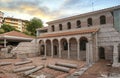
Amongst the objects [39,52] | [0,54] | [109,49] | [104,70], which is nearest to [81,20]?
[109,49]

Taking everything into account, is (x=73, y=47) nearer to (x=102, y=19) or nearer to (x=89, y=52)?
(x=89, y=52)

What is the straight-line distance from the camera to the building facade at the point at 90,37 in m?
22.1

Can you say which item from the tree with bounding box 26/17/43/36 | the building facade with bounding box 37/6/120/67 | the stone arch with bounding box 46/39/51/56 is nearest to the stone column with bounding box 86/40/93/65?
the building facade with bounding box 37/6/120/67

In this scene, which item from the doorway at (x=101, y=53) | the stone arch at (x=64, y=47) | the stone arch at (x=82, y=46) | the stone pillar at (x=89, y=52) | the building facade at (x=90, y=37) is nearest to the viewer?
the stone pillar at (x=89, y=52)

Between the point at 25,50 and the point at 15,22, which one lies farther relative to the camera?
the point at 15,22

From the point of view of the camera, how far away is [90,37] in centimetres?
2331

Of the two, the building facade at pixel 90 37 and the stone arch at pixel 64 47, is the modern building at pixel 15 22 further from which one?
the stone arch at pixel 64 47

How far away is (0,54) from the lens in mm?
26984

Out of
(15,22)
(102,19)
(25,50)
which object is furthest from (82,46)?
(15,22)

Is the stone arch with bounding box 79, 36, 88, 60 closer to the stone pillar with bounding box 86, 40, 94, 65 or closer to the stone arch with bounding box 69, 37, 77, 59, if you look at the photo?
the stone arch with bounding box 69, 37, 77, 59

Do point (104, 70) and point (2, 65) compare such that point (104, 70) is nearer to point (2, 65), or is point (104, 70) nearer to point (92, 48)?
point (92, 48)

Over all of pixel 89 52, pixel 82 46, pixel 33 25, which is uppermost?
pixel 33 25

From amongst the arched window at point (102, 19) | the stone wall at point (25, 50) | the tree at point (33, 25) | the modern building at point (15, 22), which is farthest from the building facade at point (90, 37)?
the modern building at point (15, 22)

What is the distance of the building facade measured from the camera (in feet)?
72.6
